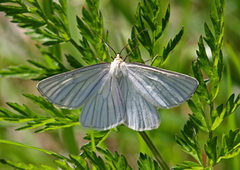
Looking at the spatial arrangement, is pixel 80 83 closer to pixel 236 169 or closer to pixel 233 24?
pixel 236 169

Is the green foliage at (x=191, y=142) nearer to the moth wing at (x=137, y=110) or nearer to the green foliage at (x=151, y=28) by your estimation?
the moth wing at (x=137, y=110)

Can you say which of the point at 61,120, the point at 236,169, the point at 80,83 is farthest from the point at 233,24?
the point at 61,120

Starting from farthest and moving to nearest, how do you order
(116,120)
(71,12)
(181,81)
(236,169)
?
1. (71,12)
2. (236,169)
3. (116,120)
4. (181,81)

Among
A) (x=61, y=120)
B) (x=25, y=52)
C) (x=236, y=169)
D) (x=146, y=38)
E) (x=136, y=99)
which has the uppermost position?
(x=25, y=52)

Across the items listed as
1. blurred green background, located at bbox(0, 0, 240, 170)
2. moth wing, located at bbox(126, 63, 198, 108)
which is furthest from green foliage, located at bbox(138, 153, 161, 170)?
blurred green background, located at bbox(0, 0, 240, 170)

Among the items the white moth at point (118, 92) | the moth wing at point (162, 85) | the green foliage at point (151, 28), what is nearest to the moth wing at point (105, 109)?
the white moth at point (118, 92)

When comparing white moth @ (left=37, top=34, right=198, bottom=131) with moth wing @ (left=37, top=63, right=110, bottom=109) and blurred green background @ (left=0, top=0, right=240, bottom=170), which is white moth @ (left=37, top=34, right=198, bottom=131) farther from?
blurred green background @ (left=0, top=0, right=240, bottom=170)

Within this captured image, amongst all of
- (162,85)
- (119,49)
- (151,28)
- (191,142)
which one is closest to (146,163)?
(191,142)
